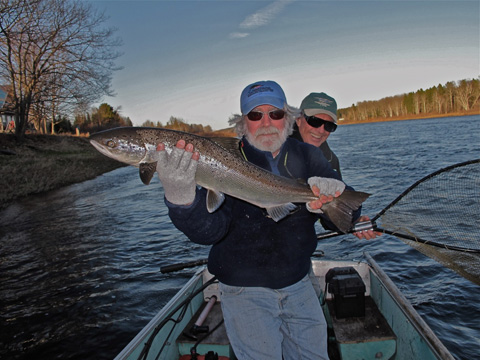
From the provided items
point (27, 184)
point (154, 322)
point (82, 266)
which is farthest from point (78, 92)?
point (154, 322)

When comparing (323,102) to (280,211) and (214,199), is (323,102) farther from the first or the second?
(214,199)

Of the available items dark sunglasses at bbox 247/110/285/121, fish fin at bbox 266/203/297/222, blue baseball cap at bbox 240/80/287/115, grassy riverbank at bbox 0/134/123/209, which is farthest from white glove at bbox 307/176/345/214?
grassy riverbank at bbox 0/134/123/209

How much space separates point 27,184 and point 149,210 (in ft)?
31.6

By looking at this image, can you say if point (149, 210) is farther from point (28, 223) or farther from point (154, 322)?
point (154, 322)

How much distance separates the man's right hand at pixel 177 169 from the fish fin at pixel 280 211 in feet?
2.65

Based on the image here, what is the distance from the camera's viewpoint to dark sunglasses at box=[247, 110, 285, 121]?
3.71 meters

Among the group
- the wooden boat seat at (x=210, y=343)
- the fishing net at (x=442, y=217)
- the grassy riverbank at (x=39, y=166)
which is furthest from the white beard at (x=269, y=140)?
the grassy riverbank at (x=39, y=166)

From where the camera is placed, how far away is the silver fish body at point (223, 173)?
10.2ft

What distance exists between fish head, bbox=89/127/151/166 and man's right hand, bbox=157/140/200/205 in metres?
0.18

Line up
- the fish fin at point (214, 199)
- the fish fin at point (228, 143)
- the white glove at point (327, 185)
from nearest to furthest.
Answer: the fish fin at point (214, 199)
the fish fin at point (228, 143)
the white glove at point (327, 185)

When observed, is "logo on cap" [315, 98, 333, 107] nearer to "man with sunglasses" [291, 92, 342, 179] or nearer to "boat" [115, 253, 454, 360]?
"man with sunglasses" [291, 92, 342, 179]

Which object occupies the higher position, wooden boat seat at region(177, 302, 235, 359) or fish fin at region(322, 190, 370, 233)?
fish fin at region(322, 190, 370, 233)

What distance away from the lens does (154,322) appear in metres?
4.05

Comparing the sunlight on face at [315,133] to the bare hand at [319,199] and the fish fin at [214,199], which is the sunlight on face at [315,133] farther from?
the fish fin at [214,199]
